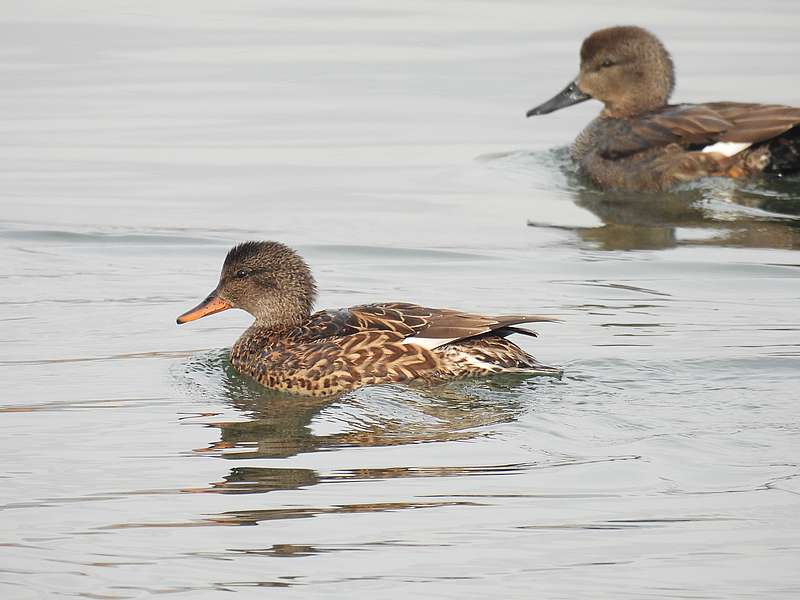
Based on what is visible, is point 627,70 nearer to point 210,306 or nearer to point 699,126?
point 699,126

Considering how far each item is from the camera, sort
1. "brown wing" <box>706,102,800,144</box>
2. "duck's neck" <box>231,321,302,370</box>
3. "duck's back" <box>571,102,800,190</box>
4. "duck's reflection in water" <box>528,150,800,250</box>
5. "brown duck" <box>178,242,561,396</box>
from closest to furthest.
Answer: "brown duck" <box>178,242,561,396</box>
"duck's neck" <box>231,321,302,370</box>
"duck's reflection in water" <box>528,150,800,250</box>
"brown wing" <box>706,102,800,144</box>
"duck's back" <box>571,102,800,190</box>

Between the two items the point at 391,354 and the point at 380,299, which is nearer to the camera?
the point at 391,354

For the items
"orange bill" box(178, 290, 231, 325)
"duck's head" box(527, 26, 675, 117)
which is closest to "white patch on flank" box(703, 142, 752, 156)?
"duck's head" box(527, 26, 675, 117)

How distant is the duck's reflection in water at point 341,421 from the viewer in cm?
820

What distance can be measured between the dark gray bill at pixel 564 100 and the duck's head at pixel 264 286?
640 cm

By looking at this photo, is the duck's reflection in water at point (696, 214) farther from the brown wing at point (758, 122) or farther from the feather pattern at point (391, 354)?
the feather pattern at point (391, 354)

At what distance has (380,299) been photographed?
12055mm

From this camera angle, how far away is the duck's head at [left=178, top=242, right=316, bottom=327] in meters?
10.7

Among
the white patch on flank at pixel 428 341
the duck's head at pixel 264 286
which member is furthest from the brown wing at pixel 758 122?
the white patch on flank at pixel 428 341

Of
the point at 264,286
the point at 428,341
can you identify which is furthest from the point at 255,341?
the point at 428,341

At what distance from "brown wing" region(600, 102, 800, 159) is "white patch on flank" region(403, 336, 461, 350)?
588 centimetres

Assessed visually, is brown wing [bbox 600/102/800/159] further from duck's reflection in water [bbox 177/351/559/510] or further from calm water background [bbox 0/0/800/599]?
duck's reflection in water [bbox 177/351/559/510]

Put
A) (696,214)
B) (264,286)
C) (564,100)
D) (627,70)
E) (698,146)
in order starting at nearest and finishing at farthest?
(264,286)
(696,214)
(698,146)
(627,70)
(564,100)

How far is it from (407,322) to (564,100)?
7.01 metres
